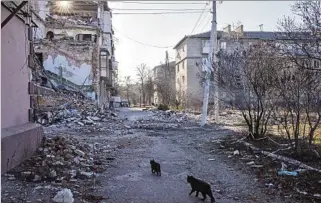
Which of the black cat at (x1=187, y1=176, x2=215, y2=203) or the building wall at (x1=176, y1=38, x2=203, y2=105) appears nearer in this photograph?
the black cat at (x1=187, y1=176, x2=215, y2=203)

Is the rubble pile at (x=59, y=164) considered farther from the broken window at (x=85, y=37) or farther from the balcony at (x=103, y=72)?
the broken window at (x=85, y=37)

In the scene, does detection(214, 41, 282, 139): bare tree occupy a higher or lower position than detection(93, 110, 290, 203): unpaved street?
higher

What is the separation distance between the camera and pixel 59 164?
7711 mm

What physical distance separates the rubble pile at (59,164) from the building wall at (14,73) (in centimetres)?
87

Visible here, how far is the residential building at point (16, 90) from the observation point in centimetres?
709

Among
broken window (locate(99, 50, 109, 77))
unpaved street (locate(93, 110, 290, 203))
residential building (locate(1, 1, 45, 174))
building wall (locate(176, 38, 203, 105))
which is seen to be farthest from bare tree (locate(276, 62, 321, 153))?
building wall (locate(176, 38, 203, 105))

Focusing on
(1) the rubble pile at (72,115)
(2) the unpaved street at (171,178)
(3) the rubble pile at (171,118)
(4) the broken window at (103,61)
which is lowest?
(2) the unpaved street at (171,178)

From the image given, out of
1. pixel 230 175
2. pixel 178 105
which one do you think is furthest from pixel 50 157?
pixel 178 105

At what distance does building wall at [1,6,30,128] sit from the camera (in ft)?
24.1

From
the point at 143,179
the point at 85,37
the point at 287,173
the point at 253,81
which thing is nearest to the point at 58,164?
the point at 143,179

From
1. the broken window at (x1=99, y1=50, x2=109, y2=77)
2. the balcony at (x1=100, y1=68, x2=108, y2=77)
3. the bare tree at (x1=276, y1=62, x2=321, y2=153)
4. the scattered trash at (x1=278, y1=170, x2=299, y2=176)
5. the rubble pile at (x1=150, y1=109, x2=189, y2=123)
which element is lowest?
the scattered trash at (x1=278, y1=170, x2=299, y2=176)

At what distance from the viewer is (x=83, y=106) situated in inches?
1008

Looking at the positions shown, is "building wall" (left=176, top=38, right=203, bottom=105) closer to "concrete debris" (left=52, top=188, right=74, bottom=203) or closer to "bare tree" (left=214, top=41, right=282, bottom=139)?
"bare tree" (left=214, top=41, right=282, bottom=139)

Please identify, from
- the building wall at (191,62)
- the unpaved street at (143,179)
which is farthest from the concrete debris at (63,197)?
the building wall at (191,62)
